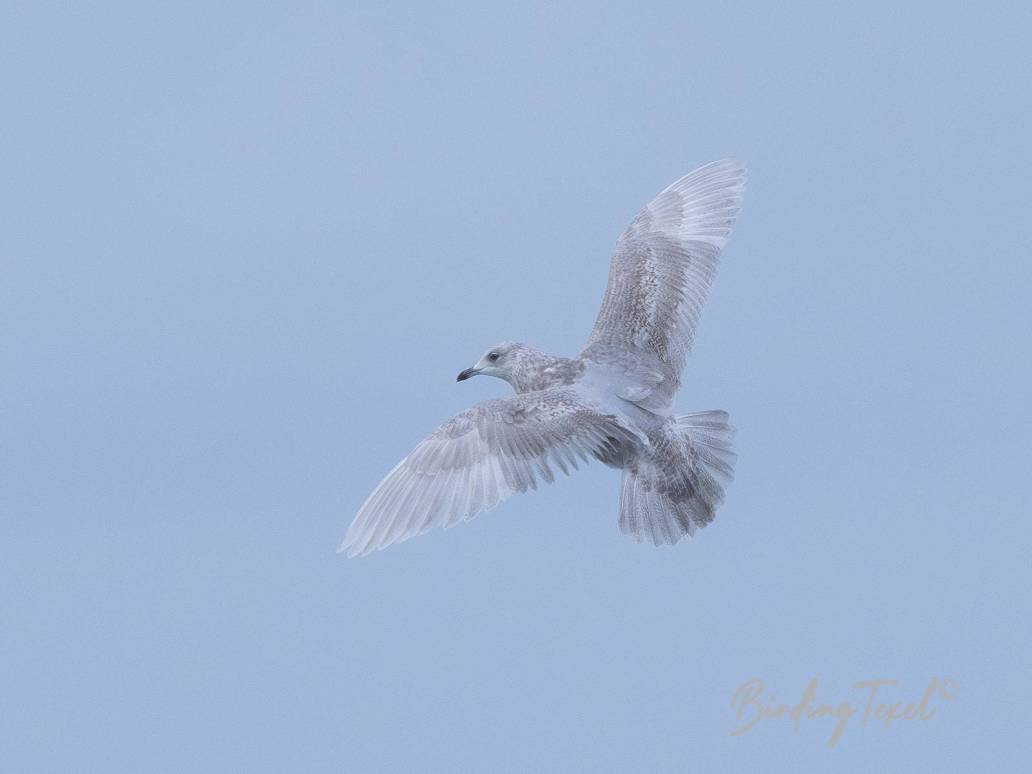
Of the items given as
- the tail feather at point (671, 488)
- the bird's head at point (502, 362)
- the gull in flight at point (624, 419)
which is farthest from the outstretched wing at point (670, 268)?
the tail feather at point (671, 488)

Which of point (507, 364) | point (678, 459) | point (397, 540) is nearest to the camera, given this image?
point (397, 540)

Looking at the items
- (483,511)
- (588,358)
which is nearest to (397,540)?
(483,511)

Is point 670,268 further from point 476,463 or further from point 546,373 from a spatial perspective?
point 476,463

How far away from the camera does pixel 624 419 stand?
11.8m

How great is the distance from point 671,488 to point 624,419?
640 mm

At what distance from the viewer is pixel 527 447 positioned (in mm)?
11266

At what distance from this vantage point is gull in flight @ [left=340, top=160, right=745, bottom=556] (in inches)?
440

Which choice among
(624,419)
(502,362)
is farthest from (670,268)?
(624,419)

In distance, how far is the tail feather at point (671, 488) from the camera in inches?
475

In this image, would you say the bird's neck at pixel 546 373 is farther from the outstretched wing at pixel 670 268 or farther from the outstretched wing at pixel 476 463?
the outstretched wing at pixel 476 463

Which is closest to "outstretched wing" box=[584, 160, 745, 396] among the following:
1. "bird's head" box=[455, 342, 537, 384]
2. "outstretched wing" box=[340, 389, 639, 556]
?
"bird's head" box=[455, 342, 537, 384]

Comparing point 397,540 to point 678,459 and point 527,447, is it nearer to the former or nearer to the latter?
point 527,447

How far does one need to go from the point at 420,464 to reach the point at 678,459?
187cm

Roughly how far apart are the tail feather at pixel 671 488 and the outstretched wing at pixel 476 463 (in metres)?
0.56
